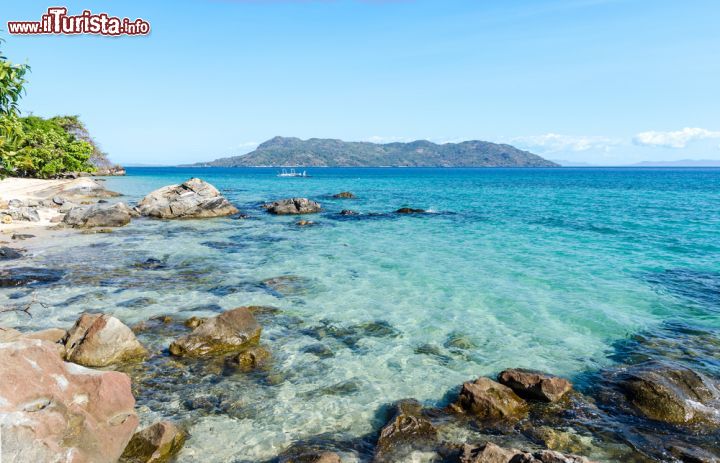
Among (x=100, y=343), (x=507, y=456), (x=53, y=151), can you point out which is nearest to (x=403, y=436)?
(x=507, y=456)

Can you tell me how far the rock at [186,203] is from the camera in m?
38.9

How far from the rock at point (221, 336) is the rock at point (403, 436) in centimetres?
531

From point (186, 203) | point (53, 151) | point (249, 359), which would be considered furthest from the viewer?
point (53, 151)

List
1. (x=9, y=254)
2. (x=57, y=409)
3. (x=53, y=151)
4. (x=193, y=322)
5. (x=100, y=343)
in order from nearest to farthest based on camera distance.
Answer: (x=57, y=409) → (x=100, y=343) → (x=193, y=322) → (x=9, y=254) → (x=53, y=151)

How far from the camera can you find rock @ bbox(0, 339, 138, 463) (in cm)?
625

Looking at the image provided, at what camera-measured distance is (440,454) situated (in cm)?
794

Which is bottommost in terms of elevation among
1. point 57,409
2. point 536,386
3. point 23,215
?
point 536,386

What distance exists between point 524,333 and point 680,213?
43.9 m

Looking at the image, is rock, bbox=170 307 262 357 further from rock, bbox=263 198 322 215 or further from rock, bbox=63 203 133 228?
rock, bbox=263 198 322 215

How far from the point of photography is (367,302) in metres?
16.6

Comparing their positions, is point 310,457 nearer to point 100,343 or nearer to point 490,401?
point 490,401

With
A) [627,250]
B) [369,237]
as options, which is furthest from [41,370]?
[627,250]

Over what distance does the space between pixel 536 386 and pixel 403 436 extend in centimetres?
351

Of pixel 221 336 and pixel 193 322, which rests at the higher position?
pixel 221 336
